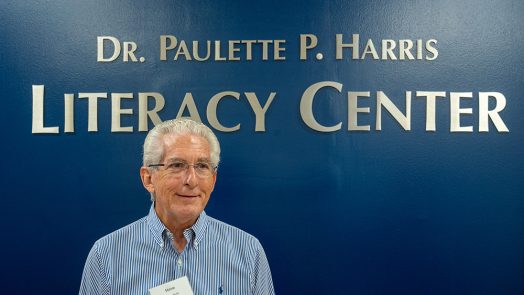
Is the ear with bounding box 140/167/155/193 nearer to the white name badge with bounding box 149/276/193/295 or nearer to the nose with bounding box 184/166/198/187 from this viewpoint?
the nose with bounding box 184/166/198/187

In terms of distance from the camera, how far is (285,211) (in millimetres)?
2689

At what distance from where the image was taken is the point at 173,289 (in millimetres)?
1893

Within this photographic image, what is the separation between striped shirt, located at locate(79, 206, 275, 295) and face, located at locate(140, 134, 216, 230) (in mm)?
89

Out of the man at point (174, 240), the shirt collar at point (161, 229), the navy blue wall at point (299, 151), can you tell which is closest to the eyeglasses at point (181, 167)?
the man at point (174, 240)

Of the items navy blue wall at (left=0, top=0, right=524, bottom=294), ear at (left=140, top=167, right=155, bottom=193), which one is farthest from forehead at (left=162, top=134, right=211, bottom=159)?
navy blue wall at (left=0, top=0, right=524, bottom=294)

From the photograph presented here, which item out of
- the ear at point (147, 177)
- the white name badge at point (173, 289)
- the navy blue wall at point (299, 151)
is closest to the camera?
the white name badge at point (173, 289)

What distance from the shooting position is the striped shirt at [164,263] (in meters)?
1.94

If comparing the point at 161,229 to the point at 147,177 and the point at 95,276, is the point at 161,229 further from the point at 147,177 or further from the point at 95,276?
the point at 95,276

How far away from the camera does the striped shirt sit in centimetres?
194

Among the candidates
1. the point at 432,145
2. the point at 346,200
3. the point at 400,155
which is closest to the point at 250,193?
the point at 346,200

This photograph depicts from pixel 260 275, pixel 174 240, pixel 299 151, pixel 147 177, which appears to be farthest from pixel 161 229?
pixel 299 151

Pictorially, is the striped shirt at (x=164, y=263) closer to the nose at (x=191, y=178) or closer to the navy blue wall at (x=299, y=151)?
the nose at (x=191, y=178)

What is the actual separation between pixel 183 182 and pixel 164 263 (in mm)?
315

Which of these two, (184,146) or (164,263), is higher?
(184,146)
